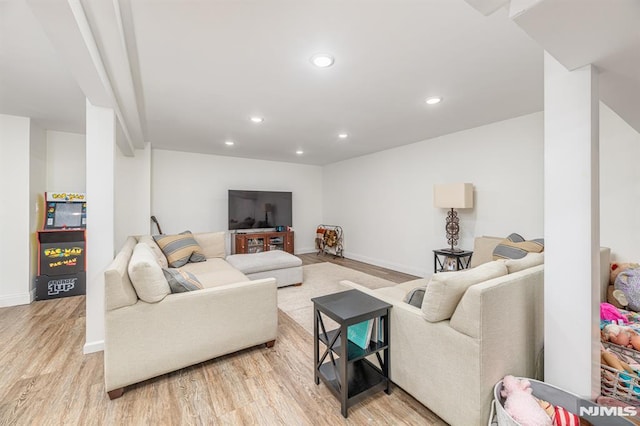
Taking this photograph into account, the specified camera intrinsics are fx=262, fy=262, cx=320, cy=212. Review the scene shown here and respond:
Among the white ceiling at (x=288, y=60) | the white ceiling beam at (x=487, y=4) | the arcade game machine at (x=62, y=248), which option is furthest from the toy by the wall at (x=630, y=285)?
the arcade game machine at (x=62, y=248)

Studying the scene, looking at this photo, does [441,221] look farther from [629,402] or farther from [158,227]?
[158,227]

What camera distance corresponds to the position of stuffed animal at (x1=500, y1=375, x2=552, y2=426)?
1.13m

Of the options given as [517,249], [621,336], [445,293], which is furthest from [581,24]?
[517,249]

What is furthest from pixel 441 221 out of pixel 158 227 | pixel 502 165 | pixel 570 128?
pixel 158 227

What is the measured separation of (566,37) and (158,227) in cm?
555

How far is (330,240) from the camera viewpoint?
20.4 ft

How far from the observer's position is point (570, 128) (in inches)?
49.8

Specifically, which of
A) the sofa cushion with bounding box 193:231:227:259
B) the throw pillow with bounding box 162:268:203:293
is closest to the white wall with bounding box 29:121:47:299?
the sofa cushion with bounding box 193:231:227:259

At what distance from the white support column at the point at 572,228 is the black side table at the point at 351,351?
0.87m

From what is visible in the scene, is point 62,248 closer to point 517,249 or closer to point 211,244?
point 211,244

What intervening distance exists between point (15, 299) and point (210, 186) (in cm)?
317

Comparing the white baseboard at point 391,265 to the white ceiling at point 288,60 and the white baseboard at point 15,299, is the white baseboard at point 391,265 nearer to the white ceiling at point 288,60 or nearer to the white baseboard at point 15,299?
the white ceiling at point 288,60

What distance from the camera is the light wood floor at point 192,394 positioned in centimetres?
152

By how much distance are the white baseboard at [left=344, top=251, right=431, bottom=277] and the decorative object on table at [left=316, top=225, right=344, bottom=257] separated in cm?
25
